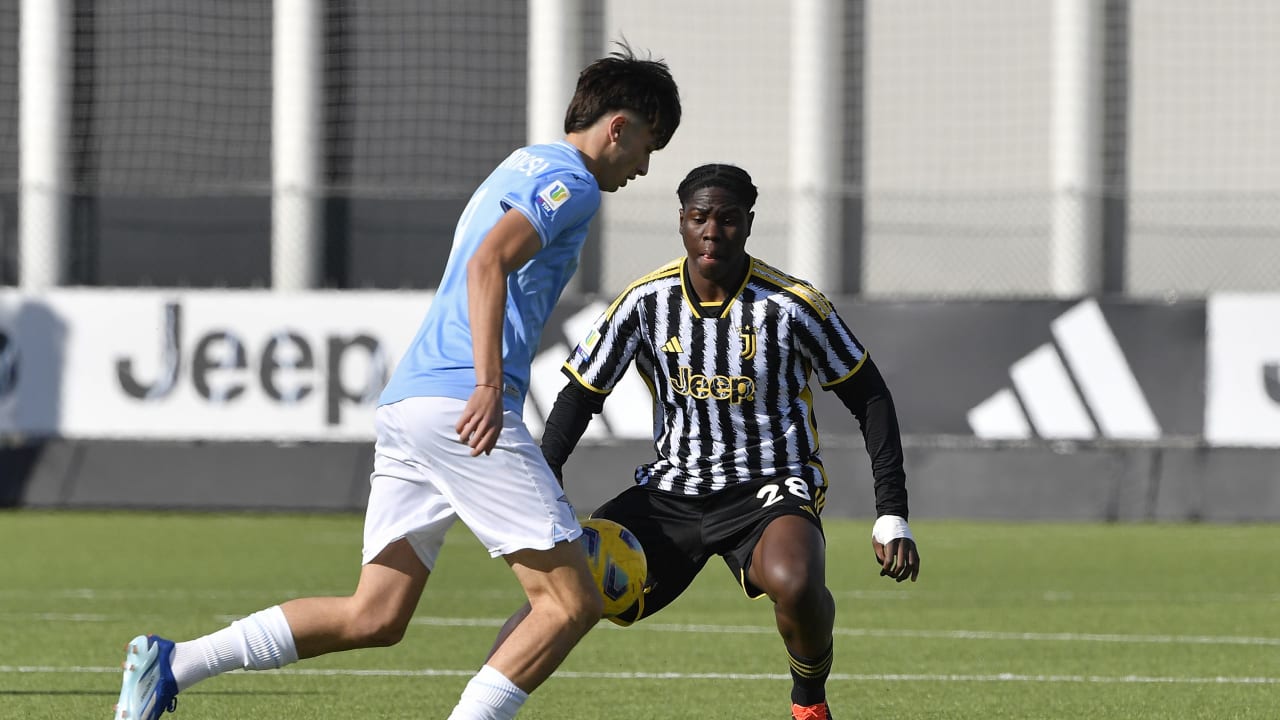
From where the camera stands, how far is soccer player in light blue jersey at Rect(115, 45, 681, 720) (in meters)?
4.95

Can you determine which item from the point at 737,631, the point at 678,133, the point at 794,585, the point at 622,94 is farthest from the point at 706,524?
the point at 678,133

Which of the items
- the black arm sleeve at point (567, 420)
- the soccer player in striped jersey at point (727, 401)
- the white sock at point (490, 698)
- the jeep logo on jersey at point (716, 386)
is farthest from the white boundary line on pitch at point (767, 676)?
the white sock at point (490, 698)

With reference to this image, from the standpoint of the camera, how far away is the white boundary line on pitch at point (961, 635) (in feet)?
30.7

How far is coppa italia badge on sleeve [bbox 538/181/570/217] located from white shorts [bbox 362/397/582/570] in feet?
1.78

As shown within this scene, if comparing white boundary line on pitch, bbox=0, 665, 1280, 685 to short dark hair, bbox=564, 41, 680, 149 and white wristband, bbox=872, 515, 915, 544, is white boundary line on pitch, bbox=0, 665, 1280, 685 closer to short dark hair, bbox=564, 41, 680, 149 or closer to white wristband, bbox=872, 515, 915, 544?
white wristband, bbox=872, 515, 915, 544

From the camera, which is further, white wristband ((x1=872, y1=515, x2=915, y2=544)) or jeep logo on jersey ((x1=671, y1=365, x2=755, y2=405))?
jeep logo on jersey ((x1=671, y1=365, x2=755, y2=405))

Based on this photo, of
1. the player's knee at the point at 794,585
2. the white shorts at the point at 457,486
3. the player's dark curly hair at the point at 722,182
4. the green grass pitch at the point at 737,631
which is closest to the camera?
the white shorts at the point at 457,486

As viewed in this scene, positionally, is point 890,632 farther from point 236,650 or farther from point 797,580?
point 236,650

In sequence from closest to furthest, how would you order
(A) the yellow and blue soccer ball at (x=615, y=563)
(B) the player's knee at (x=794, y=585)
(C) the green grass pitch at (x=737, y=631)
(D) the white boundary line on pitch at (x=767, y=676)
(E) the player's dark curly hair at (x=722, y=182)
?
(A) the yellow and blue soccer ball at (x=615, y=563)
(B) the player's knee at (x=794, y=585)
(E) the player's dark curly hair at (x=722, y=182)
(C) the green grass pitch at (x=737, y=631)
(D) the white boundary line on pitch at (x=767, y=676)

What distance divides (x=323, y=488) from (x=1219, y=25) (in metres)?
11.7

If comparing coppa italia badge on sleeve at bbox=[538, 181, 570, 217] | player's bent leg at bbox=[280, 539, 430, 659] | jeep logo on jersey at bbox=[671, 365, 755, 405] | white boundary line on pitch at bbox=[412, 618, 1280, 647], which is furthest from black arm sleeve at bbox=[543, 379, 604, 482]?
white boundary line on pitch at bbox=[412, 618, 1280, 647]

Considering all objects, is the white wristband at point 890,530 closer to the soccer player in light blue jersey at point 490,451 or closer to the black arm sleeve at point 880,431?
the black arm sleeve at point 880,431

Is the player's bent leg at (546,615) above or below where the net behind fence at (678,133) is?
below

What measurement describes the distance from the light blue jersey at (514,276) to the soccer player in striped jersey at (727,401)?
129 cm
